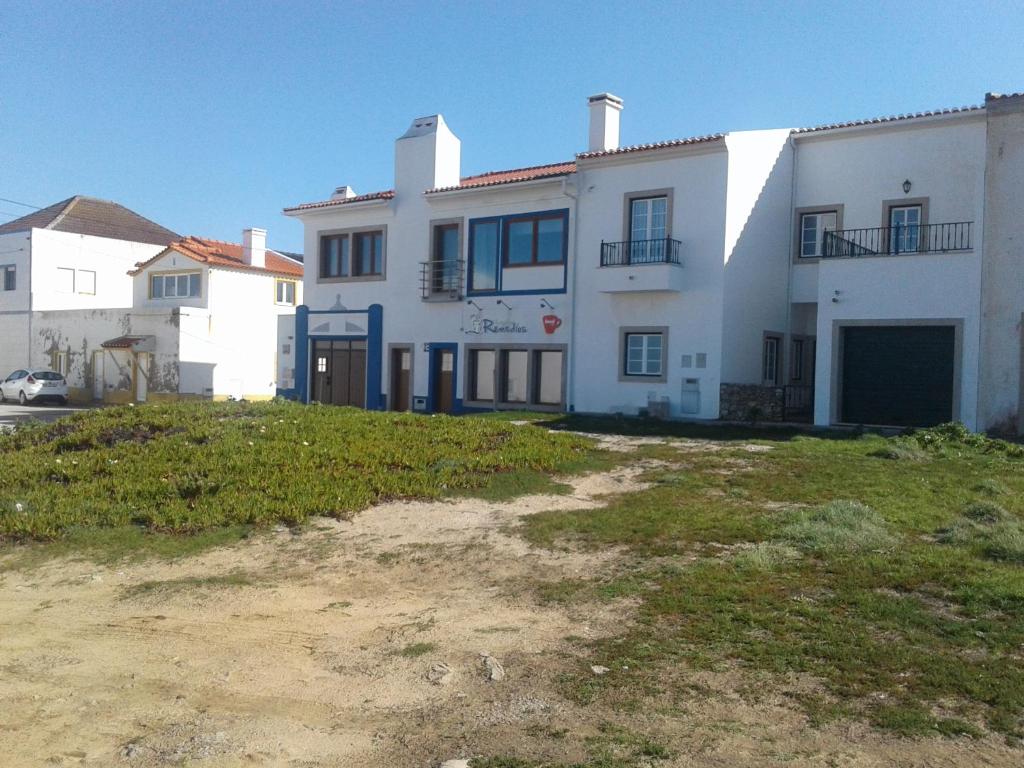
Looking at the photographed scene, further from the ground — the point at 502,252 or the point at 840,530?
the point at 502,252

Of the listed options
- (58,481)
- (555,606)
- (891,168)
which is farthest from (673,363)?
(555,606)

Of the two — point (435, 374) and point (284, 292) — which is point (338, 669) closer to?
point (435, 374)

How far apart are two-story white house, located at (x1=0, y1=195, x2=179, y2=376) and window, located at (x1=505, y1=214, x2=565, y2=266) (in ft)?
81.6

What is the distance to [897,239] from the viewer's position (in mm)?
22750

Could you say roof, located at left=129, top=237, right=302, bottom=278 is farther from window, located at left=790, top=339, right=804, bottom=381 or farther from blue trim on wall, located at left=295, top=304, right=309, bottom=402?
window, located at left=790, top=339, right=804, bottom=381

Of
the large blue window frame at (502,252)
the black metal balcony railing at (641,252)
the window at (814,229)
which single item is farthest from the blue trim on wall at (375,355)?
the window at (814,229)

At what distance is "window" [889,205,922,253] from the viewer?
22.5 metres

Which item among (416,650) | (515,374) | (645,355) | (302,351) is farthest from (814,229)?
(416,650)

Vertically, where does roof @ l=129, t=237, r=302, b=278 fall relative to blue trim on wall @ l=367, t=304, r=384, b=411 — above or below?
above

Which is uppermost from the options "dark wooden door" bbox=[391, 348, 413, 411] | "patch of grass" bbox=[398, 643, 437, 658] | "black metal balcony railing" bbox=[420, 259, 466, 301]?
"black metal balcony railing" bbox=[420, 259, 466, 301]

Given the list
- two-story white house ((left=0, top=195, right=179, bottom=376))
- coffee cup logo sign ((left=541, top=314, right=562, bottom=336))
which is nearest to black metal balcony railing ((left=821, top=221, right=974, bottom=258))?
coffee cup logo sign ((left=541, top=314, right=562, bottom=336))

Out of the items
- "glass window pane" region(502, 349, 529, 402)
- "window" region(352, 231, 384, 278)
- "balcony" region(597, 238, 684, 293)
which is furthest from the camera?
"window" region(352, 231, 384, 278)

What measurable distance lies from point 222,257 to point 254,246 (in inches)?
56.1

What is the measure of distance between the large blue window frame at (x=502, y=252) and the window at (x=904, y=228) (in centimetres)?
808
